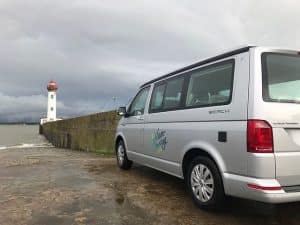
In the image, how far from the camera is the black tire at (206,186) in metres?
5.04

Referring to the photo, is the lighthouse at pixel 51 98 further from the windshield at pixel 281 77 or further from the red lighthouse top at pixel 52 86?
the windshield at pixel 281 77

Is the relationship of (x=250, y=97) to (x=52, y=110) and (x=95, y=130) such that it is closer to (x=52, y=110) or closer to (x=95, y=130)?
(x=95, y=130)

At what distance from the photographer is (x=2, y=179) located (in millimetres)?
8219

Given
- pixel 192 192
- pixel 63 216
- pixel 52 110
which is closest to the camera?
pixel 63 216

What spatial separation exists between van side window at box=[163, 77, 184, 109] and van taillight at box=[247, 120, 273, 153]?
1.98 meters

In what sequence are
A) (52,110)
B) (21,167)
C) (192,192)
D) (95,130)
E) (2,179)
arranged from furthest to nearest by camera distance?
(52,110)
(95,130)
(21,167)
(2,179)
(192,192)

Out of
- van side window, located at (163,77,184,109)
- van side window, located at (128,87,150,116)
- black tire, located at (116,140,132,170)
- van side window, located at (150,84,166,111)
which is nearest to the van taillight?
van side window, located at (163,77,184,109)

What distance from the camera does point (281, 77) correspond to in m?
4.79

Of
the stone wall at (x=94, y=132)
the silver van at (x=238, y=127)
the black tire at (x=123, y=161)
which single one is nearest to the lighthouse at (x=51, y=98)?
the stone wall at (x=94, y=132)

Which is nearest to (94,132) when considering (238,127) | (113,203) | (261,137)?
(113,203)

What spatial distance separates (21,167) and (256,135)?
7.36m

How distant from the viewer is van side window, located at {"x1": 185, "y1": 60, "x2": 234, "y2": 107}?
16.8 ft

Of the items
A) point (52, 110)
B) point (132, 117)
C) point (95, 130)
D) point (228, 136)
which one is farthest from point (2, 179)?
point (52, 110)

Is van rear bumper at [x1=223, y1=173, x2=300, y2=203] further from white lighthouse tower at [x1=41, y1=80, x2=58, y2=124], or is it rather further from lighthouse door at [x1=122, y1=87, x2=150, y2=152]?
white lighthouse tower at [x1=41, y1=80, x2=58, y2=124]
